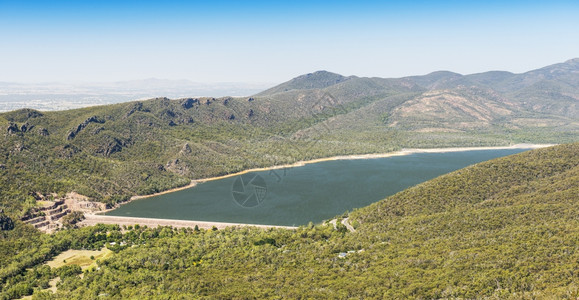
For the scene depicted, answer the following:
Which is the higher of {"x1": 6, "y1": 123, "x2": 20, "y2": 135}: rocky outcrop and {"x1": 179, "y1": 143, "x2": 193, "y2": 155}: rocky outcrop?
{"x1": 6, "y1": 123, "x2": 20, "y2": 135}: rocky outcrop

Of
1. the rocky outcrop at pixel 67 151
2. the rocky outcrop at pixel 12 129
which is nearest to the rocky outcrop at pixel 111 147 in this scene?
the rocky outcrop at pixel 67 151

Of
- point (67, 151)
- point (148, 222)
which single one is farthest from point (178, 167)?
point (148, 222)

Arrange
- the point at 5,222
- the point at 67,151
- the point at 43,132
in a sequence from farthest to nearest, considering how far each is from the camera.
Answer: the point at 43,132 < the point at 67,151 < the point at 5,222

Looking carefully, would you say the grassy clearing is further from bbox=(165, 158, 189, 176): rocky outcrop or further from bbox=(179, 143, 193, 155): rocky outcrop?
bbox=(179, 143, 193, 155): rocky outcrop

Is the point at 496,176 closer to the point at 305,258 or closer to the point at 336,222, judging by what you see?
the point at 336,222

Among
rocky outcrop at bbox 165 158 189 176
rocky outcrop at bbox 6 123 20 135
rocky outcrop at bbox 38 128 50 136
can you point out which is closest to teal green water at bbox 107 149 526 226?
rocky outcrop at bbox 165 158 189 176

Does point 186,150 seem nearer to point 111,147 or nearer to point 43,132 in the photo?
point 111,147

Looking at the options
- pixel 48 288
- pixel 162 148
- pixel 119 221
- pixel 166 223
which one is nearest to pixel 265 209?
pixel 166 223
